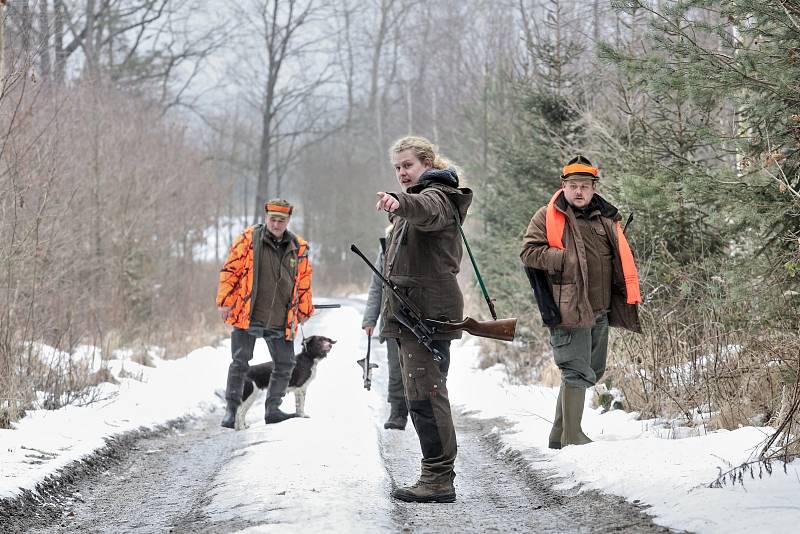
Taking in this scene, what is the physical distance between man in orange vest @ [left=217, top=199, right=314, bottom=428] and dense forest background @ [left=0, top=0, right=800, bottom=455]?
167cm

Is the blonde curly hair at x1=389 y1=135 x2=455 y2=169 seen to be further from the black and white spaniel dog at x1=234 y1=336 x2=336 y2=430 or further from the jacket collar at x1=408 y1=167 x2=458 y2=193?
the black and white spaniel dog at x1=234 y1=336 x2=336 y2=430

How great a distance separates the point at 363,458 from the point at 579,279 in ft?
6.46

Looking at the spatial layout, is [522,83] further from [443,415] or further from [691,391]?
[443,415]

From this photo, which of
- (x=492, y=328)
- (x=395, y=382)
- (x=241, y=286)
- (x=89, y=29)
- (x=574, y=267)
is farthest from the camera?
(x=89, y=29)

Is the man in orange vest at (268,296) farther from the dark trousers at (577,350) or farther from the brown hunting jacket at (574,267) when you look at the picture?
the dark trousers at (577,350)

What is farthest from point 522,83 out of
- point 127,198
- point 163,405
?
point 127,198

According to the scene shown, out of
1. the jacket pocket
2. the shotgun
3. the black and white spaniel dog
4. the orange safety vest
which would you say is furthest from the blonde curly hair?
the black and white spaniel dog

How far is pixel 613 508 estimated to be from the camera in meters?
4.69

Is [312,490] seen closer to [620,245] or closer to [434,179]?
[434,179]

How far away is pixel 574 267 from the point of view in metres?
6.24

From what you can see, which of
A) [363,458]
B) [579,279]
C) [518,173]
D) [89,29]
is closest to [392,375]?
[363,458]

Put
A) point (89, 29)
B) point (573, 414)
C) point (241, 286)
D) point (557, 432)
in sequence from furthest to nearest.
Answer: point (89, 29), point (241, 286), point (557, 432), point (573, 414)

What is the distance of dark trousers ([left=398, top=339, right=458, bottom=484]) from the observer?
203 inches

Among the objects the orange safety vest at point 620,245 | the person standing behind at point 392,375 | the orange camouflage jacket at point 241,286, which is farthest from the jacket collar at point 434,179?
the orange camouflage jacket at point 241,286
